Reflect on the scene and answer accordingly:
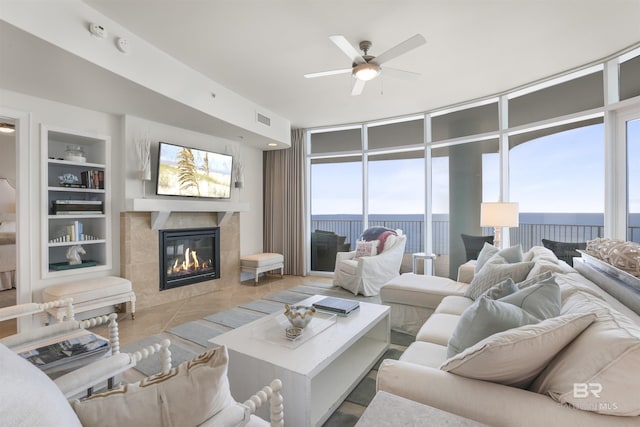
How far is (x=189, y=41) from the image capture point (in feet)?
8.73

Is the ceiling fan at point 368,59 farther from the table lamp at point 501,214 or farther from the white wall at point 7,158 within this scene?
the white wall at point 7,158

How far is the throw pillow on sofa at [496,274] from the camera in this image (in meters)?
1.99

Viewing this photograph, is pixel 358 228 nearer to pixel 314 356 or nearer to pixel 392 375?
pixel 314 356

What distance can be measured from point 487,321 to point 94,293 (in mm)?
3392

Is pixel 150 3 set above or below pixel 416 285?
above

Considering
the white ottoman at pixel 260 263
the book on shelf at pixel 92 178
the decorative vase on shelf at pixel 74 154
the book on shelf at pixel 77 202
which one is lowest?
the white ottoman at pixel 260 263

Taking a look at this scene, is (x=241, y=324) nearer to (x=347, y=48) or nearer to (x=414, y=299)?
(x=414, y=299)

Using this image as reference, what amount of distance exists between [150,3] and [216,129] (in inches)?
76.2

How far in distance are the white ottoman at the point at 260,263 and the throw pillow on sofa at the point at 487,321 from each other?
386 cm

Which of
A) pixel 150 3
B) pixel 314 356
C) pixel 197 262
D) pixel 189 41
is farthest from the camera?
pixel 197 262

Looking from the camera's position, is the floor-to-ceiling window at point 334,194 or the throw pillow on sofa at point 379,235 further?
the floor-to-ceiling window at point 334,194

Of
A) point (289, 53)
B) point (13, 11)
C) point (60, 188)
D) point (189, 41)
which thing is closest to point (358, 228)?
point (289, 53)

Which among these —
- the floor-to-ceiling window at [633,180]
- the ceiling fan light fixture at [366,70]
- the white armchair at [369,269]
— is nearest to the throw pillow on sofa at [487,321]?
the ceiling fan light fixture at [366,70]

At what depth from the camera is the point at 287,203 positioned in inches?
216
